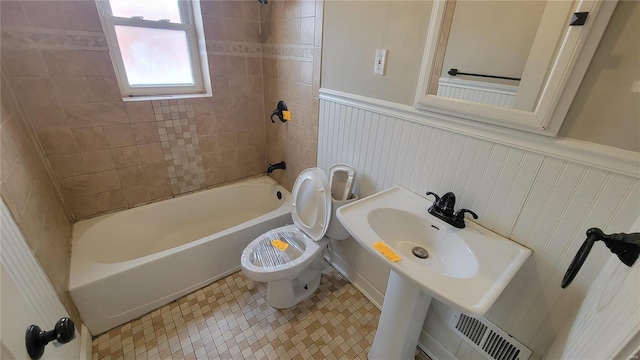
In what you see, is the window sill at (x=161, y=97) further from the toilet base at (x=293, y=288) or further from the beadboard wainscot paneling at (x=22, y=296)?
the toilet base at (x=293, y=288)

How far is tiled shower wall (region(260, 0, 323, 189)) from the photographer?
1.61m

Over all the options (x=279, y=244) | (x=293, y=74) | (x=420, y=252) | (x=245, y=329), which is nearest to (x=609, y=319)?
(x=420, y=252)

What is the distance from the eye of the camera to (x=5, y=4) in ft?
4.16

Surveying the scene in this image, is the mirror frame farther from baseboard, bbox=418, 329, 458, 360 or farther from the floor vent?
baseboard, bbox=418, 329, 458, 360

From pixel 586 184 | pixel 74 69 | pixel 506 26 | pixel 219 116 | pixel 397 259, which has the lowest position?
pixel 397 259

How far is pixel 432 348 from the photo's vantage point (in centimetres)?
139

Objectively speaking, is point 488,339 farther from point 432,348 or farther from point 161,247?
point 161,247

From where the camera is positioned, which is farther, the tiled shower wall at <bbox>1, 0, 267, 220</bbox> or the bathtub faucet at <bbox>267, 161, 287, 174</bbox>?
the bathtub faucet at <bbox>267, 161, 287, 174</bbox>

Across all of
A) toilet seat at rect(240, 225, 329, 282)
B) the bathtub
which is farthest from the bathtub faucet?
toilet seat at rect(240, 225, 329, 282)

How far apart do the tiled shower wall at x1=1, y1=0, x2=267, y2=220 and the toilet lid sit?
93 cm

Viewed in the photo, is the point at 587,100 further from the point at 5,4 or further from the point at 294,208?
the point at 5,4

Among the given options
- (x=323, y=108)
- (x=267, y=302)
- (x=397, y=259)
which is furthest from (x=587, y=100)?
(x=267, y=302)

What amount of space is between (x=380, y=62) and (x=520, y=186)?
30.5 inches

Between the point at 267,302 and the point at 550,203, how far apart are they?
1523 millimetres
